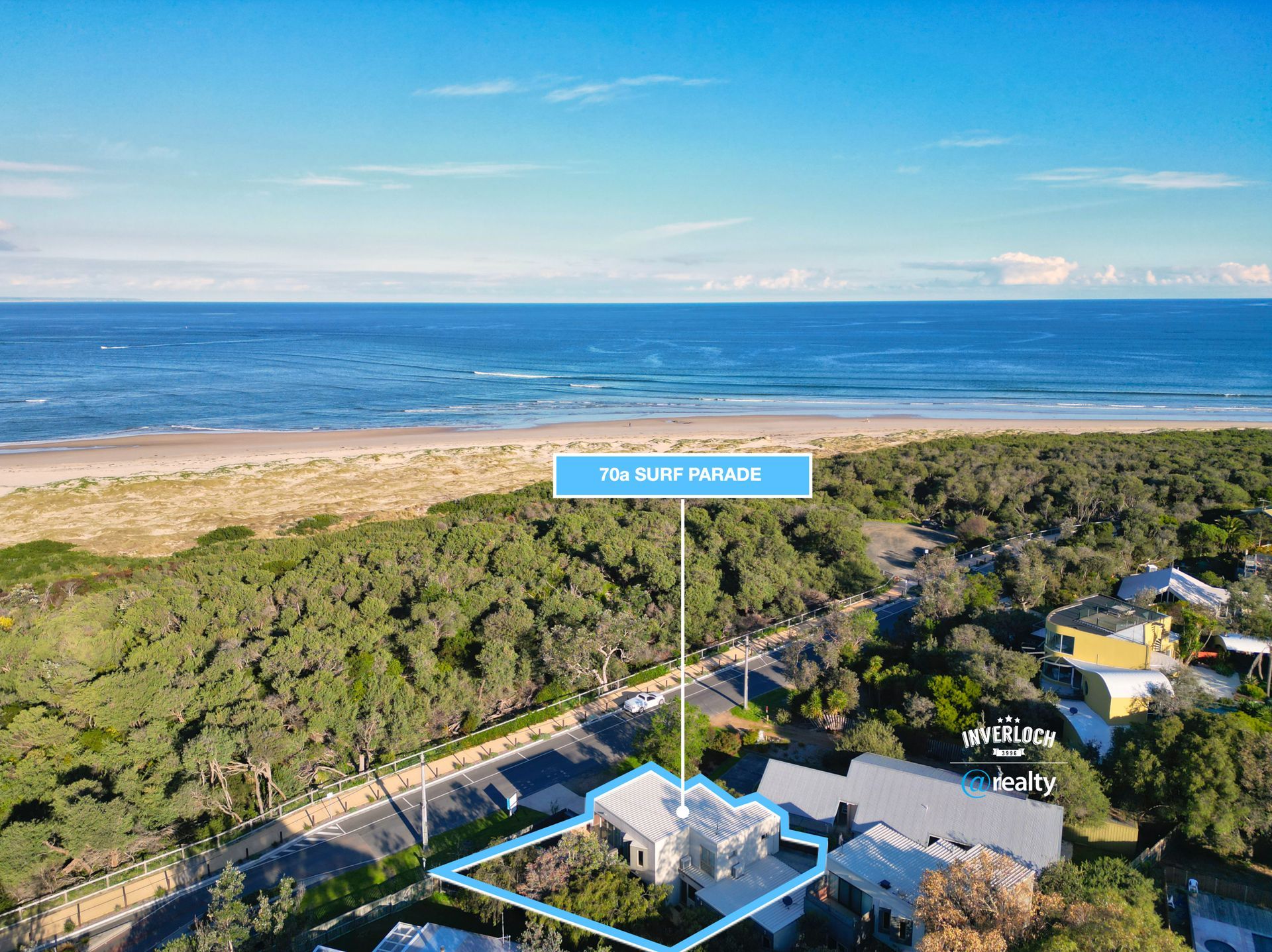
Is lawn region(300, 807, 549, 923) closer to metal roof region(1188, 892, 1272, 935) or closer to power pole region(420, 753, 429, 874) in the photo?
power pole region(420, 753, 429, 874)

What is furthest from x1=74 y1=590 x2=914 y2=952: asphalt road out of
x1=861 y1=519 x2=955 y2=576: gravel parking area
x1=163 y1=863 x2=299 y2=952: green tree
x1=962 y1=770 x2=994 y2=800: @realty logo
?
x1=861 y1=519 x2=955 y2=576: gravel parking area

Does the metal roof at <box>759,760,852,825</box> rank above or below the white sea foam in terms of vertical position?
below

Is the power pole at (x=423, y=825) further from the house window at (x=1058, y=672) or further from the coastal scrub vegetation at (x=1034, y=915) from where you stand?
the house window at (x=1058, y=672)

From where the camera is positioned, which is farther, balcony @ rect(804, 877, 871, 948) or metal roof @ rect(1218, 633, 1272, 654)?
metal roof @ rect(1218, 633, 1272, 654)

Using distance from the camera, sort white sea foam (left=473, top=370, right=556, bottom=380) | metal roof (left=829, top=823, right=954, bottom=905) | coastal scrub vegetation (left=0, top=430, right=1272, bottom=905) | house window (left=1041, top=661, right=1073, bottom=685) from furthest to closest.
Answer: white sea foam (left=473, top=370, right=556, bottom=380) < house window (left=1041, top=661, right=1073, bottom=685) < coastal scrub vegetation (left=0, top=430, right=1272, bottom=905) < metal roof (left=829, top=823, right=954, bottom=905)

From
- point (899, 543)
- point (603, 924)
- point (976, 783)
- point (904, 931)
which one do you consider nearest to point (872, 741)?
point (976, 783)

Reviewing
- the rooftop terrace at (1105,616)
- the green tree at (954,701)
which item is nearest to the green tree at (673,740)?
the green tree at (954,701)

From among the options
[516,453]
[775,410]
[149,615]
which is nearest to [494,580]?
[149,615]
